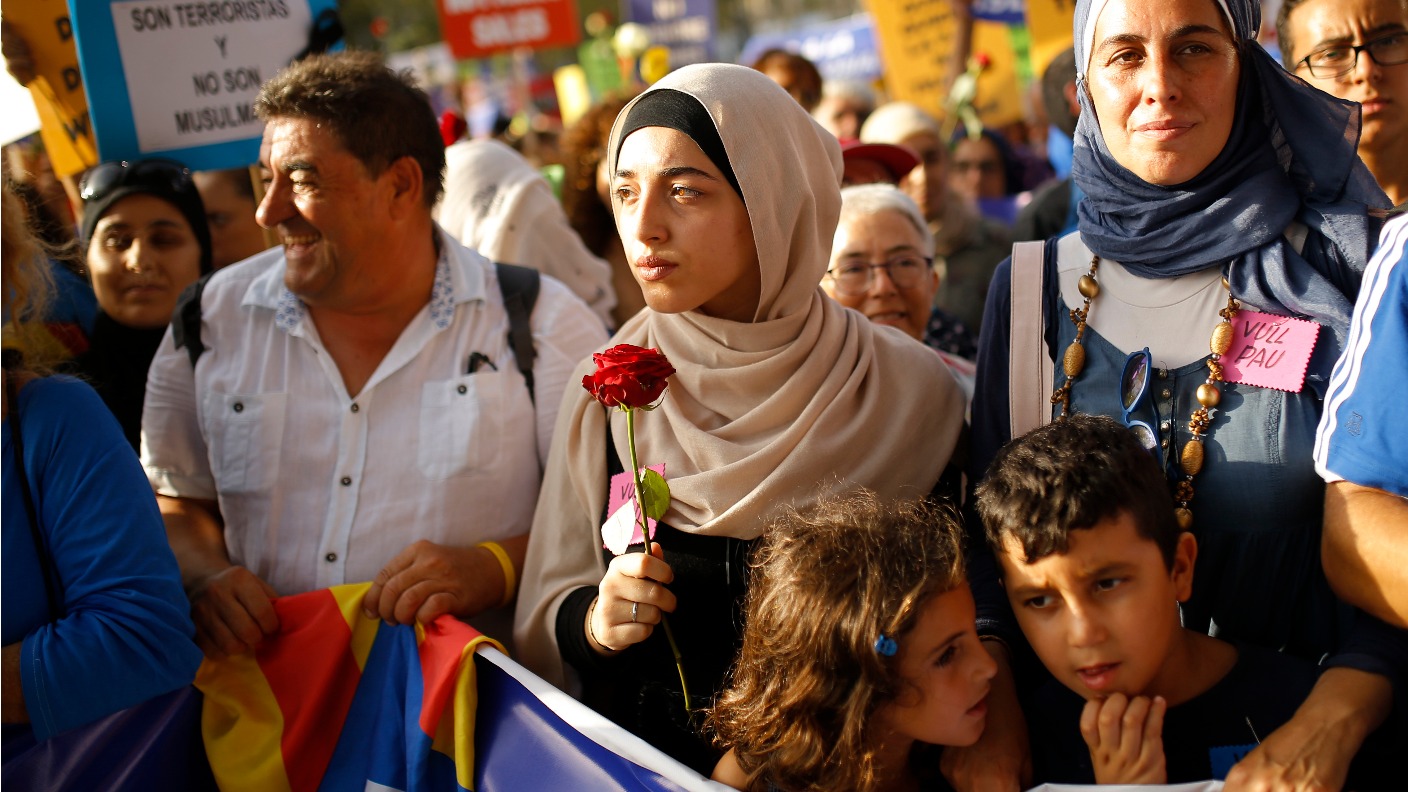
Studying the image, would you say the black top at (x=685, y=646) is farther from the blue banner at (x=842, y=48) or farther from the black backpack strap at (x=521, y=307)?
the blue banner at (x=842, y=48)

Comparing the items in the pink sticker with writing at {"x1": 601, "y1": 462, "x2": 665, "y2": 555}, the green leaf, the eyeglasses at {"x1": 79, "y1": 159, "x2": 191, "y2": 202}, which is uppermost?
the eyeglasses at {"x1": 79, "y1": 159, "x2": 191, "y2": 202}

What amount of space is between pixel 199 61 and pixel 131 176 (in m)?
0.45

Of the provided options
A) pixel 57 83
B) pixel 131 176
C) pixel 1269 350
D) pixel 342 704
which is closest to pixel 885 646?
pixel 1269 350

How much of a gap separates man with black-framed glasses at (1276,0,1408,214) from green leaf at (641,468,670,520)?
2022 millimetres

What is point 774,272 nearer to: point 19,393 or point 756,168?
point 756,168

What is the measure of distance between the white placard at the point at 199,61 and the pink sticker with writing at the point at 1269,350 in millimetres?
3243

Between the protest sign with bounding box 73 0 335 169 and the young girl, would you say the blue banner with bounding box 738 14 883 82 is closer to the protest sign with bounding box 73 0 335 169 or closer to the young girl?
the protest sign with bounding box 73 0 335 169

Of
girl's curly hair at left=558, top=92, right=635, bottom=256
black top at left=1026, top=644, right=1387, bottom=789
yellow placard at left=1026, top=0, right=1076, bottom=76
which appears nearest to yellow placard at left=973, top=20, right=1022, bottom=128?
yellow placard at left=1026, top=0, right=1076, bottom=76

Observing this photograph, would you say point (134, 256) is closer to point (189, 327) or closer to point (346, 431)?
point (189, 327)

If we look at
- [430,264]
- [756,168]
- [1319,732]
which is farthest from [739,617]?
[430,264]

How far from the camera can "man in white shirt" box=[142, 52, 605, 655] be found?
119 inches

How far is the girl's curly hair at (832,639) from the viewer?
1.93 m

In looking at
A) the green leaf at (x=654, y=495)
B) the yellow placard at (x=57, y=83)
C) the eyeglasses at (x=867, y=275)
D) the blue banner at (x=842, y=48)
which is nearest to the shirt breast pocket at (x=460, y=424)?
the green leaf at (x=654, y=495)

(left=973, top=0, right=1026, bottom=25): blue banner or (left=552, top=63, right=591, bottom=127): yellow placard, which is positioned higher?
(left=973, top=0, right=1026, bottom=25): blue banner
